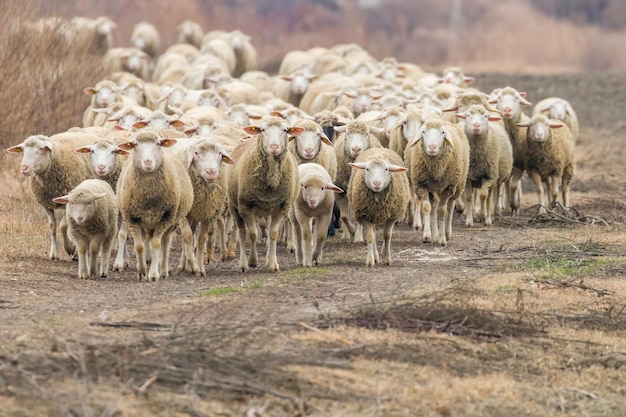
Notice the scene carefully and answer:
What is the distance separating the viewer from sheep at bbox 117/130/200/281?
12539mm

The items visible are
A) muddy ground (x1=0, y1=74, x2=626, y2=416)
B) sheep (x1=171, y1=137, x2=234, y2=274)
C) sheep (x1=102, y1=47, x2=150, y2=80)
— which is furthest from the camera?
sheep (x1=102, y1=47, x2=150, y2=80)

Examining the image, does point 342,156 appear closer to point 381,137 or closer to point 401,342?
point 381,137

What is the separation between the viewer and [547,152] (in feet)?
59.0

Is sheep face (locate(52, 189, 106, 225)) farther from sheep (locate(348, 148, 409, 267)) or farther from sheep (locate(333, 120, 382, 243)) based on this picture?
sheep (locate(333, 120, 382, 243))

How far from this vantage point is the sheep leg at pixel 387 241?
13.6 meters

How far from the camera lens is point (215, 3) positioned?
206 ft

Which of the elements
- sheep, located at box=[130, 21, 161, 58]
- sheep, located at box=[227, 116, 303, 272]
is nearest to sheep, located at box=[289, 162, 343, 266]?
sheep, located at box=[227, 116, 303, 272]

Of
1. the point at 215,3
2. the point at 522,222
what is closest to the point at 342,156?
the point at 522,222

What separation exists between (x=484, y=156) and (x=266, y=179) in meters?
4.31

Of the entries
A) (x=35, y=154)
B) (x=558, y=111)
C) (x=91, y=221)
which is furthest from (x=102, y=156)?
(x=558, y=111)

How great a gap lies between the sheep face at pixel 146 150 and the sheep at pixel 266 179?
3.44 feet

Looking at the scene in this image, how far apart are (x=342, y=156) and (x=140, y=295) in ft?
14.7

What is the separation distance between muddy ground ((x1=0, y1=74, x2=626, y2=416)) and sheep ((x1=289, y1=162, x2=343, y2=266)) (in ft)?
1.06

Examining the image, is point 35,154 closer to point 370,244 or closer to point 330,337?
point 370,244
